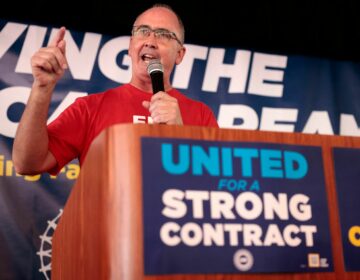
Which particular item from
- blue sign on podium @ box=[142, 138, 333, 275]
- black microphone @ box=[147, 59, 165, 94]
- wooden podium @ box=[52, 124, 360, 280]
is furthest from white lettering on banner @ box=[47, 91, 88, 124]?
blue sign on podium @ box=[142, 138, 333, 275]

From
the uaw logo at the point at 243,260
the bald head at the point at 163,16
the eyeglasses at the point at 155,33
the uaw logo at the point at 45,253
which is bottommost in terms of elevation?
the uaw logo at the point at 243,260

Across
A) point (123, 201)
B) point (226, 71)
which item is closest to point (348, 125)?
point (226, 71)

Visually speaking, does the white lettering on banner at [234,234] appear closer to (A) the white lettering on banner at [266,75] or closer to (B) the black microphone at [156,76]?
(B) the black microphone at [156,76]

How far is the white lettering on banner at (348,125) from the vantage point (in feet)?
10.2

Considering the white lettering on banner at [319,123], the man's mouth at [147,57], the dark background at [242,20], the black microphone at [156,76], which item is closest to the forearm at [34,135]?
the black microphone at [156,76]

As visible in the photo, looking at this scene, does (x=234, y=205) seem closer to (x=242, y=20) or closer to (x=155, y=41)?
(x=155, y=41)

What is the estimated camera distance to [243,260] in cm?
93

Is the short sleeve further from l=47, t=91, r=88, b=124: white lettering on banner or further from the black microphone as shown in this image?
l=47, t=91, r=88, b=124: white lettering on banner

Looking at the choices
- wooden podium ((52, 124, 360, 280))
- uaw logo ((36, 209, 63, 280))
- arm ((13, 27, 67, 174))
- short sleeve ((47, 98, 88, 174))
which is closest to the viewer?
wooden podium ((52, 124, 360, 280))

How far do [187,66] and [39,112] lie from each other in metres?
1.69

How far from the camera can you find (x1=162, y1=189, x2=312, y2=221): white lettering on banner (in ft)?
3.02

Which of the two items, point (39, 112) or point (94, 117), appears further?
point (94, 117)

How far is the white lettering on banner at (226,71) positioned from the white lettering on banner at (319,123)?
399mm

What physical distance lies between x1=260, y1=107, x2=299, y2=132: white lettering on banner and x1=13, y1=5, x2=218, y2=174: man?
1.14 metres
